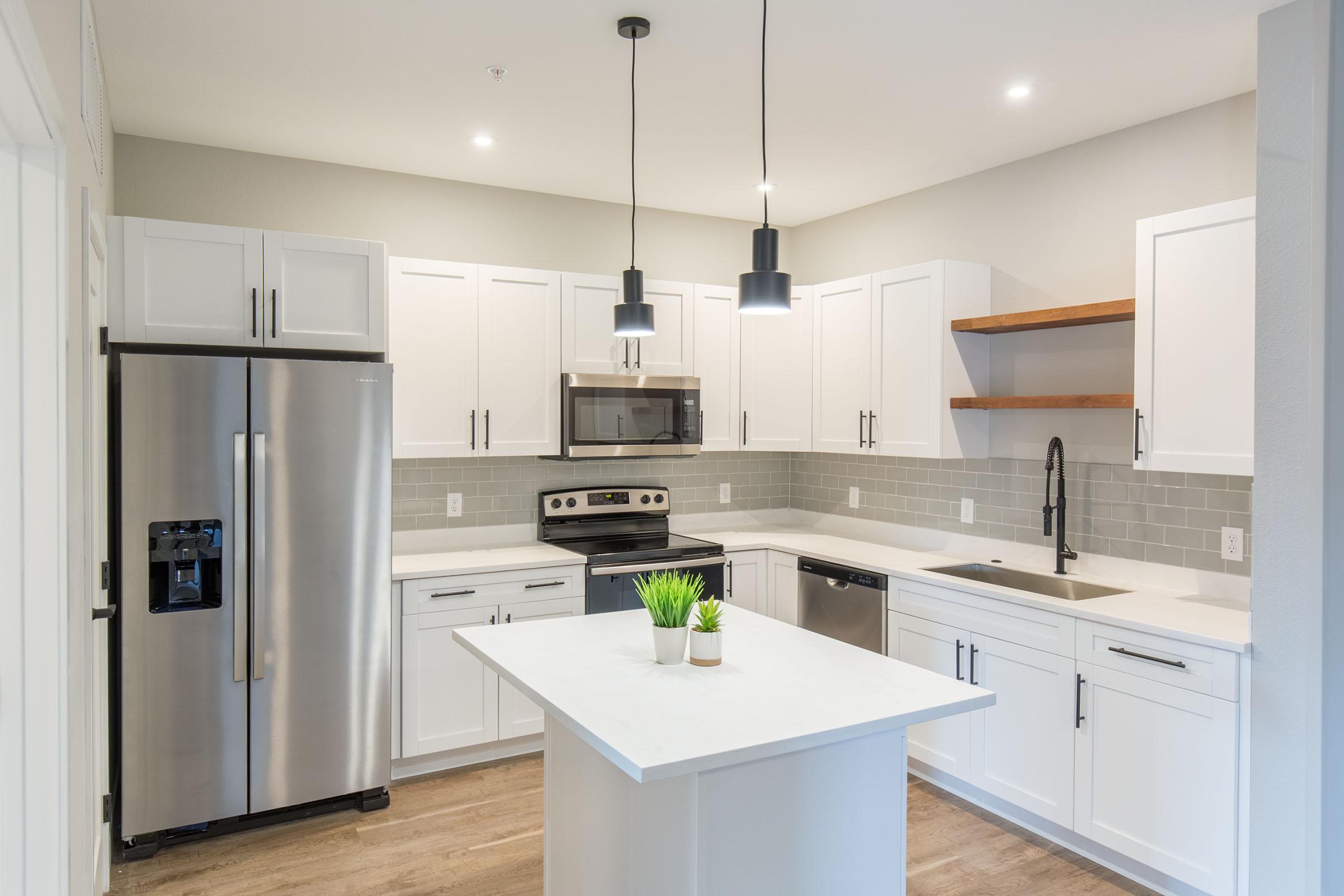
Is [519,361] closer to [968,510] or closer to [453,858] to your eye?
[453,858]

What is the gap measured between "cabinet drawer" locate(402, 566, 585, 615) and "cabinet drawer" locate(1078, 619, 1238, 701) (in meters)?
2.11

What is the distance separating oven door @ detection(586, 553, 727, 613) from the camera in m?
3.90

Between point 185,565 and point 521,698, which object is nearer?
point 185,565

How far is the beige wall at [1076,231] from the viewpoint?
3105 mm

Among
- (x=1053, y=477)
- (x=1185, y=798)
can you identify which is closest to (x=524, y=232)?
(x=1053, y=477)

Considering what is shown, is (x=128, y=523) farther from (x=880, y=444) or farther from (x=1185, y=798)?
(x=1185, y=798)

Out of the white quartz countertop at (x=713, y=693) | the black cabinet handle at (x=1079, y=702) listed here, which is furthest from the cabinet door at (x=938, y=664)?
the white quartz countertop at (x=713, y=693)

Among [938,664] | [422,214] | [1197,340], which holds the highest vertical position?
[422,214]

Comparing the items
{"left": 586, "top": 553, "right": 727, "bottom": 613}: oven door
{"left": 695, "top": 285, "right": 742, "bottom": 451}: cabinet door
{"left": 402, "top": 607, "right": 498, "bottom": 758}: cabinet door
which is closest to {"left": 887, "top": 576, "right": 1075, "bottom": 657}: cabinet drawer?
{"left": 586, "top": 553, "right": 727, "bottom": 613}: oven door

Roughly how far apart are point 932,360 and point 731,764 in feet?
8.58

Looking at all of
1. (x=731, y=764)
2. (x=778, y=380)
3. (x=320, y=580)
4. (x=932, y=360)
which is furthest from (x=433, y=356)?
(x=731, y=764)

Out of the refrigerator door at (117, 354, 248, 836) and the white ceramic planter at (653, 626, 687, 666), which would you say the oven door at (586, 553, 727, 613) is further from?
the white ceramic planter at (653, 626, 687, 666)

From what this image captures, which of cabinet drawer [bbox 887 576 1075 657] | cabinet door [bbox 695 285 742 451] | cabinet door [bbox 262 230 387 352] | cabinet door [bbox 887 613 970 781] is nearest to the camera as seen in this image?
cabinet drawer [bbox 887 576 1075 657]

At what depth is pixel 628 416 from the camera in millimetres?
4199
